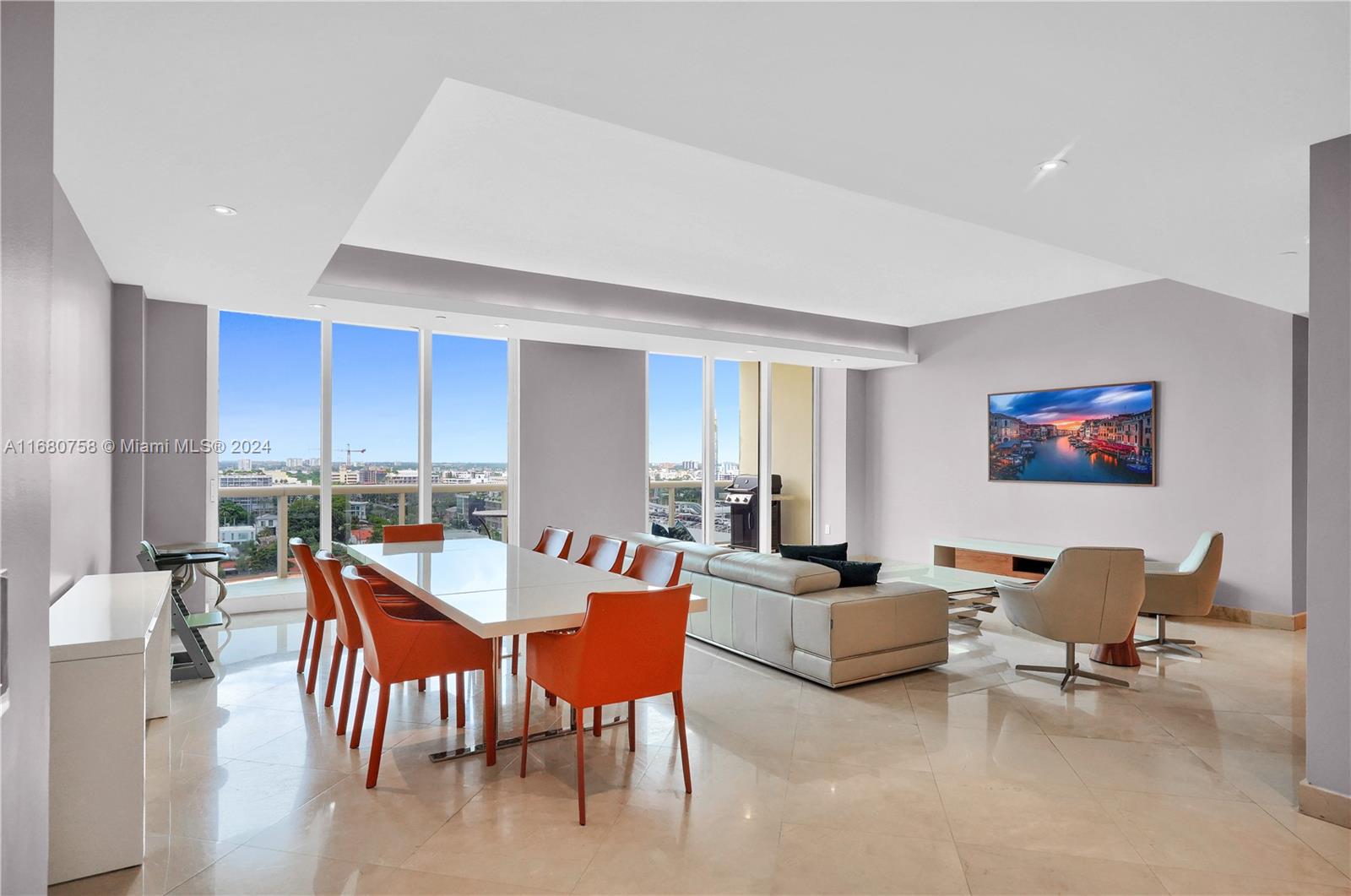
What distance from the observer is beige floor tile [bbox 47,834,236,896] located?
220 centimetres

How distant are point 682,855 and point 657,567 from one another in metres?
1.75

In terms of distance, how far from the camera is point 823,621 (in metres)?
4.04

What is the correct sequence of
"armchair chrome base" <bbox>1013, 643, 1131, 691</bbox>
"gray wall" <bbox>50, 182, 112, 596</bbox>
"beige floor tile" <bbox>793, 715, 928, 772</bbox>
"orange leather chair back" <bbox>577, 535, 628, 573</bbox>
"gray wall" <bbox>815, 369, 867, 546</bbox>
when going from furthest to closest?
"gray wall" <bbox>815, 369, 867, 546</bbox> < "orange leather chair back" <bbox>577, 535, 628, 573</bbox> < "armchair chrome base" <bbox>1013, 643, 1131, 691</bbox> < "gray wall" <bbox>50, 182, 112, 596</bbox> < "beige floor tile" <bbox>793, 715, 928, 772</bbox>

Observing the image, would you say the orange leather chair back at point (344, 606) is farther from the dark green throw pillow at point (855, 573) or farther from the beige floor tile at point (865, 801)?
the dark green throw pillow at point (855, 573)

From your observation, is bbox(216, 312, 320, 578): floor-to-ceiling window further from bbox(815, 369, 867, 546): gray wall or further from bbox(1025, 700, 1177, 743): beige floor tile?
bbox(815, 369, 867, 546): gray wall

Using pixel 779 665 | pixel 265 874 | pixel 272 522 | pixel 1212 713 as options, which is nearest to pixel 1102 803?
pixel 1212 713

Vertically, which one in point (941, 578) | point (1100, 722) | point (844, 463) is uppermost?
point (844, 463)

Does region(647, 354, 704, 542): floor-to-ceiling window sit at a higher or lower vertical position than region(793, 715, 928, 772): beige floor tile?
higher

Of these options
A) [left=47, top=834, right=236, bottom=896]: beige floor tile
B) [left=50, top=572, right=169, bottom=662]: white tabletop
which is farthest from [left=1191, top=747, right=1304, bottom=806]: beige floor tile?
[left=50, top=572, right=169, bottom=662]: white tabletop

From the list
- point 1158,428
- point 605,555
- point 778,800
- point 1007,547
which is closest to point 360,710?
point 605,555

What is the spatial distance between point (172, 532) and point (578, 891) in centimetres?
487

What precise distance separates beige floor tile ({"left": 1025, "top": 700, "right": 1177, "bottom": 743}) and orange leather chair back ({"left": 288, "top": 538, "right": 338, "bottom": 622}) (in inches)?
146

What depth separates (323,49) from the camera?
2.00 m

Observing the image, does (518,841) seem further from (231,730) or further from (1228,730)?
(1228,730)
